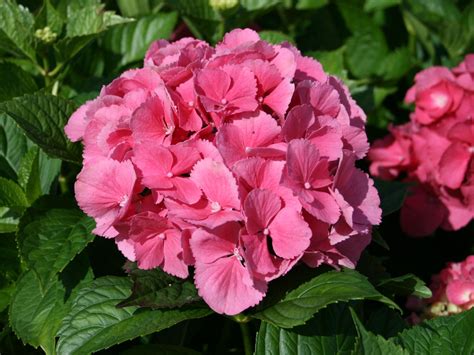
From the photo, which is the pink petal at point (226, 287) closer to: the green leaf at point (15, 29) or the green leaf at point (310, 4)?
the green leaf at point (15, 29)

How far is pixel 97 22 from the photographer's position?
6.10ft

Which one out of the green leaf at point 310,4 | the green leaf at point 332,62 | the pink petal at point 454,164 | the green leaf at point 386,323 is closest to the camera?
the green leaf at point 386,323

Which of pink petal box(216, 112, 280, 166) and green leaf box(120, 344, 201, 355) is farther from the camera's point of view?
green leaf box(120, 344, 201, 355)

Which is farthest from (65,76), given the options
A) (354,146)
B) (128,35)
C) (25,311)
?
(354,146)

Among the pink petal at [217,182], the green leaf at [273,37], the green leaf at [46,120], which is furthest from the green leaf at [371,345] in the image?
the green leaf at [273,37]

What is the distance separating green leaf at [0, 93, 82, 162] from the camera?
1.53 m

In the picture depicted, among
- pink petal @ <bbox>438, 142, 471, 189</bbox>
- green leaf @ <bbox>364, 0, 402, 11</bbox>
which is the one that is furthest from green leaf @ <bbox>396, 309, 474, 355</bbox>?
green leaf @ <bbox>364, 0, 402, 11</bbox>

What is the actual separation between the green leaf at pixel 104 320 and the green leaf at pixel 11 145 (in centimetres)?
47

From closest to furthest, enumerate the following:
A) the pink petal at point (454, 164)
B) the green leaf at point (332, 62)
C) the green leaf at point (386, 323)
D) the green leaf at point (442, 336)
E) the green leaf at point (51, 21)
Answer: the green leaf at point (442, 336) < the green leaf at point (386, 323) < the green leaf at point (51, 21) < the pink petal at point (454, 164) < the green leaf at point (332, 62)

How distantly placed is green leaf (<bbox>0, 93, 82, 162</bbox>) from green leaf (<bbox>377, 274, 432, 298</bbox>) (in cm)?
66

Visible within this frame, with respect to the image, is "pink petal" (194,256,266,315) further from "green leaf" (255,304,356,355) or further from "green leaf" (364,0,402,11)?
"green leaf" (364,0,402,11)

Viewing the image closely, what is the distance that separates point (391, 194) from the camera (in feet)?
6.02

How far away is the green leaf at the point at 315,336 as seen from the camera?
1432mm

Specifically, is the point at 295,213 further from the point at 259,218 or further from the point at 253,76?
the point at 253,76
